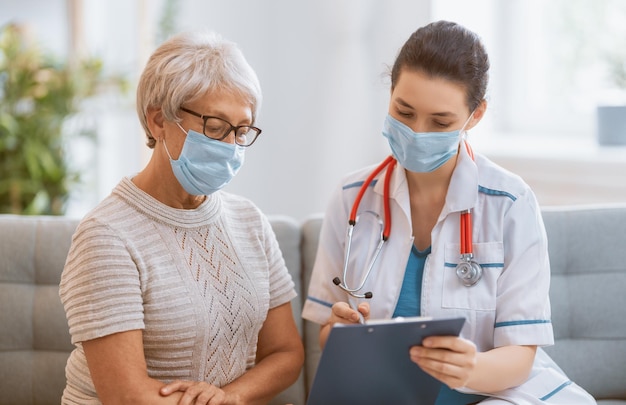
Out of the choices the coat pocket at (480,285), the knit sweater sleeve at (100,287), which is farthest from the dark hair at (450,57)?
the knit sweater sleeve at (100,287)

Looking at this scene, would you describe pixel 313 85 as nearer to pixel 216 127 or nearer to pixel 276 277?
pixel 276 277

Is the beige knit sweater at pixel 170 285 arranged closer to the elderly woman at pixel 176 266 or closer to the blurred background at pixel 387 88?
the elderly woman at pixel 176 266

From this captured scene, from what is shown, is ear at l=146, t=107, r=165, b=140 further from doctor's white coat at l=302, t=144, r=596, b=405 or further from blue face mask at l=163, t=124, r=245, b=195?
doctor's white coat at l=302, t=144, r=596, b=405

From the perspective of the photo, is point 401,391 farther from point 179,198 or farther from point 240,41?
point 240,41

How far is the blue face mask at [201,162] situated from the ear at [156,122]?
0.05 m

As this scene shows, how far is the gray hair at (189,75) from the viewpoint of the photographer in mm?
1705

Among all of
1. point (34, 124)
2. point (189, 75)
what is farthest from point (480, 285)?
point (34, 124)

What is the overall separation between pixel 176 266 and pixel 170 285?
5 cm

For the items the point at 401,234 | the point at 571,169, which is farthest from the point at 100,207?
the point at 571,169

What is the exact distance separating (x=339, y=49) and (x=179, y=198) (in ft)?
6.10

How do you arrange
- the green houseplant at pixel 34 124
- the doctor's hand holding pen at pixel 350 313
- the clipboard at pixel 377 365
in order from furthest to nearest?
the green houseplant at pixel 34 124
the doctor's hand holding pen at pixel 350 313
the clipboard at pixel 377 365

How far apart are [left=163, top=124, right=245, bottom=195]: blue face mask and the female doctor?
353 millimetres

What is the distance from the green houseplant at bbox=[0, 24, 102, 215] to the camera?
4.48m

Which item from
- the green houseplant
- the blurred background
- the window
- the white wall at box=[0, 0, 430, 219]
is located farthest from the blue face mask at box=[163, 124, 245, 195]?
the green houseplant
